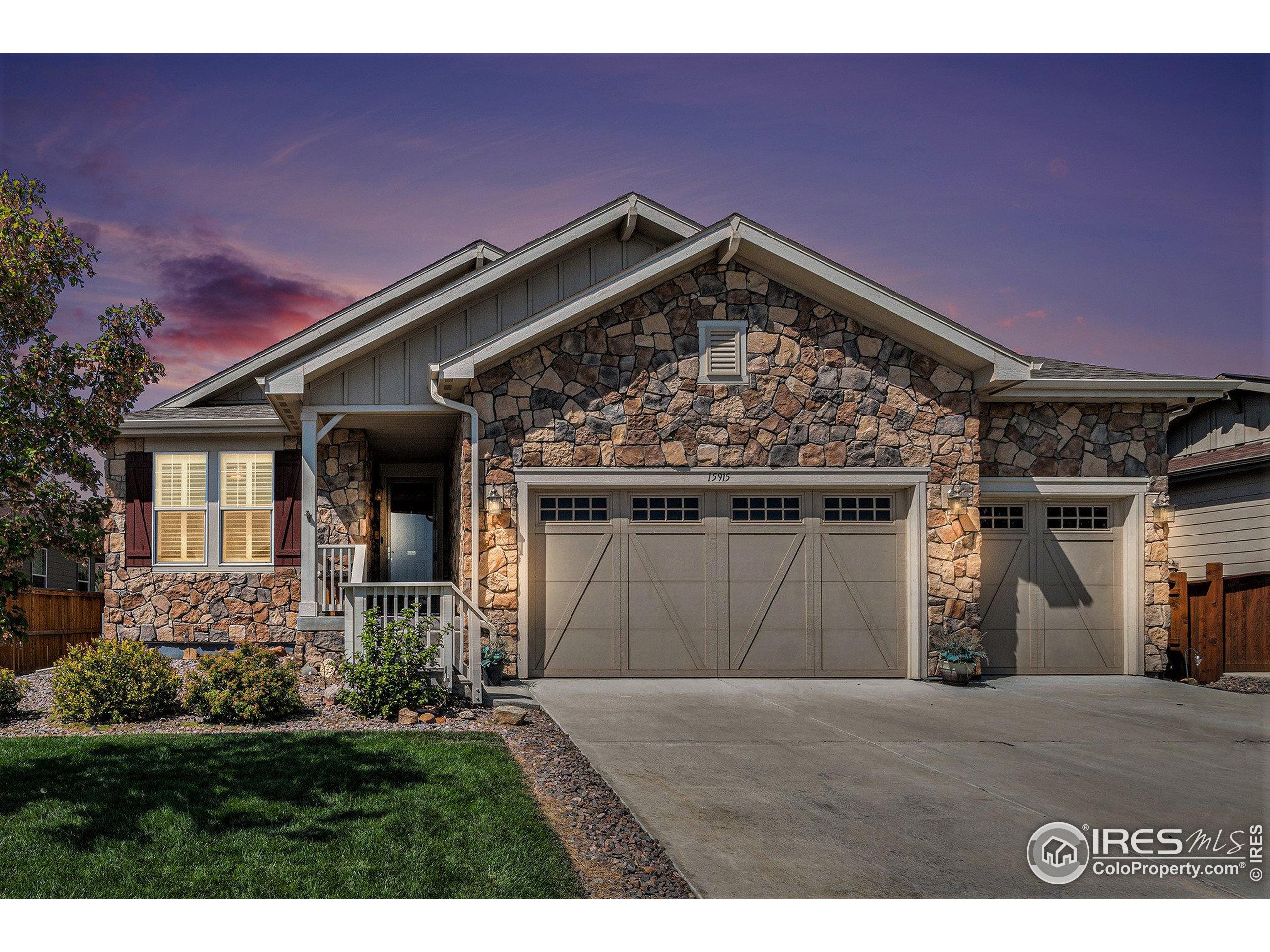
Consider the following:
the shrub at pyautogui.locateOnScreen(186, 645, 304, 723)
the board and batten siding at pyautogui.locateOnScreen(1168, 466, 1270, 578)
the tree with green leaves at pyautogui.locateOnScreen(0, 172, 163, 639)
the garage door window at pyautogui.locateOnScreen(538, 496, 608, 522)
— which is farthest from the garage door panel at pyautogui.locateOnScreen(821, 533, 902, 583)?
the tree with green leaves at pyautogui.locateOnScreen(0, 172, 163, 639)

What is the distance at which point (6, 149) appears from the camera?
5875mm

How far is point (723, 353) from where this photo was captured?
10.1m

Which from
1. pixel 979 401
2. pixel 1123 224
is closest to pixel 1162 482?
pixel 979 401

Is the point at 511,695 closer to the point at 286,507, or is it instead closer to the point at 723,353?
the point at 723,353

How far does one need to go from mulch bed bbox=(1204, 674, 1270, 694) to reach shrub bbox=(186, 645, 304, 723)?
400 inches

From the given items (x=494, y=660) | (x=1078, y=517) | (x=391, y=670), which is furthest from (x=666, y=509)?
(x=1078, y=517)

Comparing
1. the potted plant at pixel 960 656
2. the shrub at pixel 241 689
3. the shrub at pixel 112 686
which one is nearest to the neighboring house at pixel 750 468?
the potted plant at pixel 960 656

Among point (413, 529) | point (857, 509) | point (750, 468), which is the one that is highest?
point (750, 468)

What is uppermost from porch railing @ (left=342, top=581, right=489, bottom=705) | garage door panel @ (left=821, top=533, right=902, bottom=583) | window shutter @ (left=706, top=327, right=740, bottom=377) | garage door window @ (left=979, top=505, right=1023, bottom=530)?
window shutter @ (left=706, top=327, right=740, bottom=377)

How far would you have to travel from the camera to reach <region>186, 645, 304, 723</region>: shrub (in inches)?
294

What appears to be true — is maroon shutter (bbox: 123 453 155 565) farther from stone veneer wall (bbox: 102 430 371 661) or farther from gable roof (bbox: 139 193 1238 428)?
gable roof (bbox: 139 193 1238 428)

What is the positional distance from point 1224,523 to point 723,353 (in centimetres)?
877

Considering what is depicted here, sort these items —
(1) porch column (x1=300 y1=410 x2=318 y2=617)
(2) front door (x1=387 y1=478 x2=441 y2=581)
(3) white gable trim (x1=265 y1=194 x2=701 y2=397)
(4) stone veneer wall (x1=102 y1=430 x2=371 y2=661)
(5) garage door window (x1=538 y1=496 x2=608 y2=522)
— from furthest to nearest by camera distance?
(2) front door (x1=387 y1=478 x2=441 y2=581), (4) stone veneer wall (x1=102 y1=430 x2=371 y2=661), (1) porch column (x1=300 y1=410 x2=318 y2=617), (5) garage door window (x1=538 y1=496 x2=608 y2=522), (3) white gable trim (x1=265 y1=194 x2=701 y2=397)

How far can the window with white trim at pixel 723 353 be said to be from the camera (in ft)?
33.2
